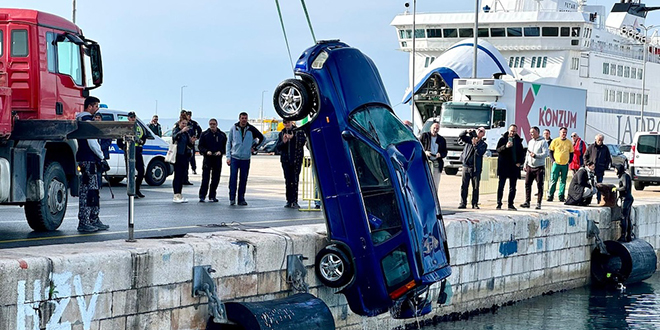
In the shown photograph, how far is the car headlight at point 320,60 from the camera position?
35.3 feet

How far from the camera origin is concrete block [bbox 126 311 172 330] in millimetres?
8234

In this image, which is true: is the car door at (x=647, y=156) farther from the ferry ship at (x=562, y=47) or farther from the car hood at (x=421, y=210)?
the ferry ship at (x=562, y=47)

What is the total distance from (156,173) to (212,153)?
5.57 m

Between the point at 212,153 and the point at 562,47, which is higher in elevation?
the point at 562,47

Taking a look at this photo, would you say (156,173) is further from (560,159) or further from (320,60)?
(320,60)

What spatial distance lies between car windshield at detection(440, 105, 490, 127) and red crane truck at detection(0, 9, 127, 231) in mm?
21041

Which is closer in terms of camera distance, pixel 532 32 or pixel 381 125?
pixel 381 125

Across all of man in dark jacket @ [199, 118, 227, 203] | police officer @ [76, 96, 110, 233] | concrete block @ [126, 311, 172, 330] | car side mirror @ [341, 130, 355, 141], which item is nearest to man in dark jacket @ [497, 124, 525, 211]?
man in dark jacket @ [199, 118, 227, 203]

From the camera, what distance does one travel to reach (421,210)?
10586mm

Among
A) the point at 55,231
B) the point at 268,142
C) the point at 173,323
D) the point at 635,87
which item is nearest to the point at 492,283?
the point at 55,231

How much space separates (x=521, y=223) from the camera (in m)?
15.4

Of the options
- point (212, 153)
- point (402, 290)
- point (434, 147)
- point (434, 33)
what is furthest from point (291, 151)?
point (434, 33)

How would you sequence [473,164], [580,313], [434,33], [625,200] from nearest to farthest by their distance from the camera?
[580,313], [473,164], [625,200], [434,33]

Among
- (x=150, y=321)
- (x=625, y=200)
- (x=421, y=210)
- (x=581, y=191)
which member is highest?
(x=421, y=210)
